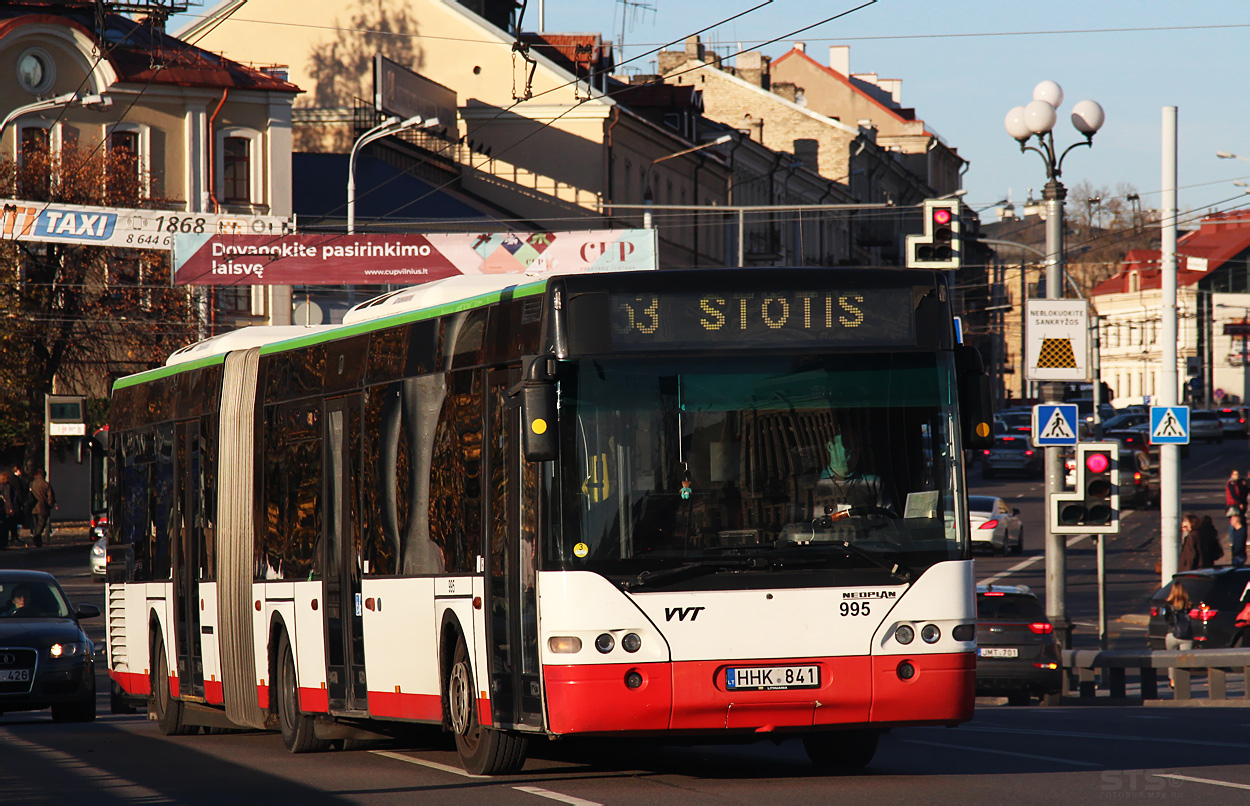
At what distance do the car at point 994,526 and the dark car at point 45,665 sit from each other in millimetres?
24425

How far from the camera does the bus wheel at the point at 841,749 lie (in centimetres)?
1154

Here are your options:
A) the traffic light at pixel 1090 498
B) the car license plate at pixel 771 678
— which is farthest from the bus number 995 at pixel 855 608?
the traffic light at pixel 1090 498

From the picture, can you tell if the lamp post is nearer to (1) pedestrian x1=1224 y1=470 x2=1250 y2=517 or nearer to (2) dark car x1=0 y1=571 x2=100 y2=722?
(2) dark car x1=0 y1=571 x2=100 y2=722

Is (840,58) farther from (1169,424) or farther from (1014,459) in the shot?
(1169,424)

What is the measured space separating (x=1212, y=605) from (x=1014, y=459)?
36.3 meters

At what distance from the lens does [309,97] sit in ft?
188

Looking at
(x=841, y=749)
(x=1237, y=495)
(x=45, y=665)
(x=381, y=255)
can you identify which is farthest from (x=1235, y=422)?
(x=841, y=749)

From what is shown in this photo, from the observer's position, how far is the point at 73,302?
144ft

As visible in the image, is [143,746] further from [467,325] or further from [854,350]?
[854,350]

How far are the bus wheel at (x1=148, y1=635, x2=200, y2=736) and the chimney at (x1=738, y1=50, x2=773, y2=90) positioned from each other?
253 ft

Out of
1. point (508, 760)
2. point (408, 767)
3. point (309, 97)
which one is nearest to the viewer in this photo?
point (508, 760)

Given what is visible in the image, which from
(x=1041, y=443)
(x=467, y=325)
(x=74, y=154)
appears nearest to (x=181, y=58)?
(x=74, y=154)

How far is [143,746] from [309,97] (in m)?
44.5

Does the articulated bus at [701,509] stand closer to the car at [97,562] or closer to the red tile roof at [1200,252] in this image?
the car at [97,562]
